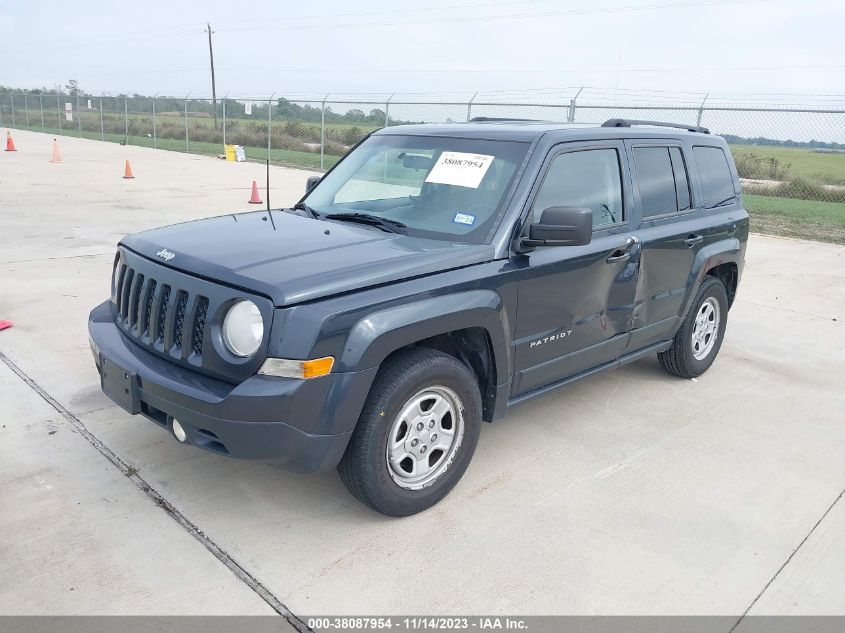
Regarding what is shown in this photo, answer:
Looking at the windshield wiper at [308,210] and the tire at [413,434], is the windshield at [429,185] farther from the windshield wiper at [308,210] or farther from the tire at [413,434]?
the tire at [413,434]

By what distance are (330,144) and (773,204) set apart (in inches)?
619

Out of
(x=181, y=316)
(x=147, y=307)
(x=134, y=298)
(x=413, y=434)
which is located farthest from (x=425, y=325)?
(x=134, y=298)

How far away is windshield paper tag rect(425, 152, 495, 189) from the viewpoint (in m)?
3.95

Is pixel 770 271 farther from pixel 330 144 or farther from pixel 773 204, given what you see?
pixel 330 144

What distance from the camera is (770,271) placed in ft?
31.2

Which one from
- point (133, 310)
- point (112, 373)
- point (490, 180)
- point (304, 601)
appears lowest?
point (304, 601)

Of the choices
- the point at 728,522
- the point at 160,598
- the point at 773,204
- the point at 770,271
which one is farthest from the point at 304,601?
the point at 773,204

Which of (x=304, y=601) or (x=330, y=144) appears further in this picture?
(x=330, y=144)

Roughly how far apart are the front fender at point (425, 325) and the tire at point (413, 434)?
137 mm

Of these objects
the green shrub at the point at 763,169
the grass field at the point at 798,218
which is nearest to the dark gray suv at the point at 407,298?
the grass field at the point at 798,218

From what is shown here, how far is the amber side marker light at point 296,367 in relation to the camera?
2926 millimetres

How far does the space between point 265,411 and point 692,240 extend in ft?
10.7

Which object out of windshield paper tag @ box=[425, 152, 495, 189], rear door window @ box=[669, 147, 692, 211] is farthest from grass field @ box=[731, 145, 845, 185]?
windshield paper tag @ box=[425, 152, 495, 189]

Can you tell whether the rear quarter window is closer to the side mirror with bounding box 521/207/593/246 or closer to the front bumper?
the side mirror with bounding box 521/207/593/246
